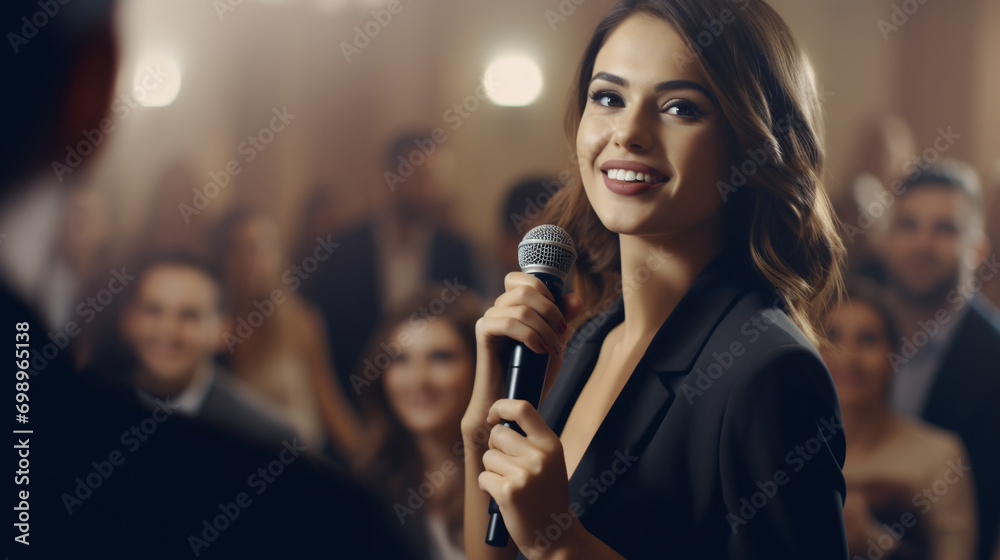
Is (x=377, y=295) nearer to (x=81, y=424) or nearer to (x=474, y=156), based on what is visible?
(x=474, y=156)

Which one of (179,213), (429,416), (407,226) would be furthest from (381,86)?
(429,416)

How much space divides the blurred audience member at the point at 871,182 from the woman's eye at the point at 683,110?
2.26 meters

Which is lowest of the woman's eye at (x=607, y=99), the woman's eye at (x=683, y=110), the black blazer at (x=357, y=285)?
the black blazer at (x=357, y=285)

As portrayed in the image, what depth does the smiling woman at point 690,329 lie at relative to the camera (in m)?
0.76

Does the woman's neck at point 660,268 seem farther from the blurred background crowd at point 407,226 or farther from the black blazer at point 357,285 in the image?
the black blazer at point 357,285

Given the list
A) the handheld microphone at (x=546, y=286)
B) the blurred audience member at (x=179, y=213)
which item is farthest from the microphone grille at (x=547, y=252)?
the blurred audience member at (x=179, y=213)

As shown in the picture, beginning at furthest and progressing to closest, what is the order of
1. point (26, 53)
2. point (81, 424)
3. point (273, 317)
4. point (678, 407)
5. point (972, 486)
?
point (273, 317) → point (26, 53) → point (972, 486) → point (81, 424) → point (678, 407)

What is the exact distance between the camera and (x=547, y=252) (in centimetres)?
93

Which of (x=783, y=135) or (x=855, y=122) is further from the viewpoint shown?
(x=855, y=122)

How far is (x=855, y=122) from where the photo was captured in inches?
139

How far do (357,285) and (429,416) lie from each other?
0.98 metres

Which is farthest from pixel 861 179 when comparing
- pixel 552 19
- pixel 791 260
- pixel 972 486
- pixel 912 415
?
pixel 791 260

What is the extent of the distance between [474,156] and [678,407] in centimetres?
313

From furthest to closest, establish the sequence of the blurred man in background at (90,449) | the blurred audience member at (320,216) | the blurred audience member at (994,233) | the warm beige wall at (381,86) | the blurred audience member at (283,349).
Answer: the blurred audience member at (320,216) → the warm beige wall at (381,86) → the blurred audience member at (283,349) → the blurred audience member at (994,233) → the blurred man in background at (90,449)
